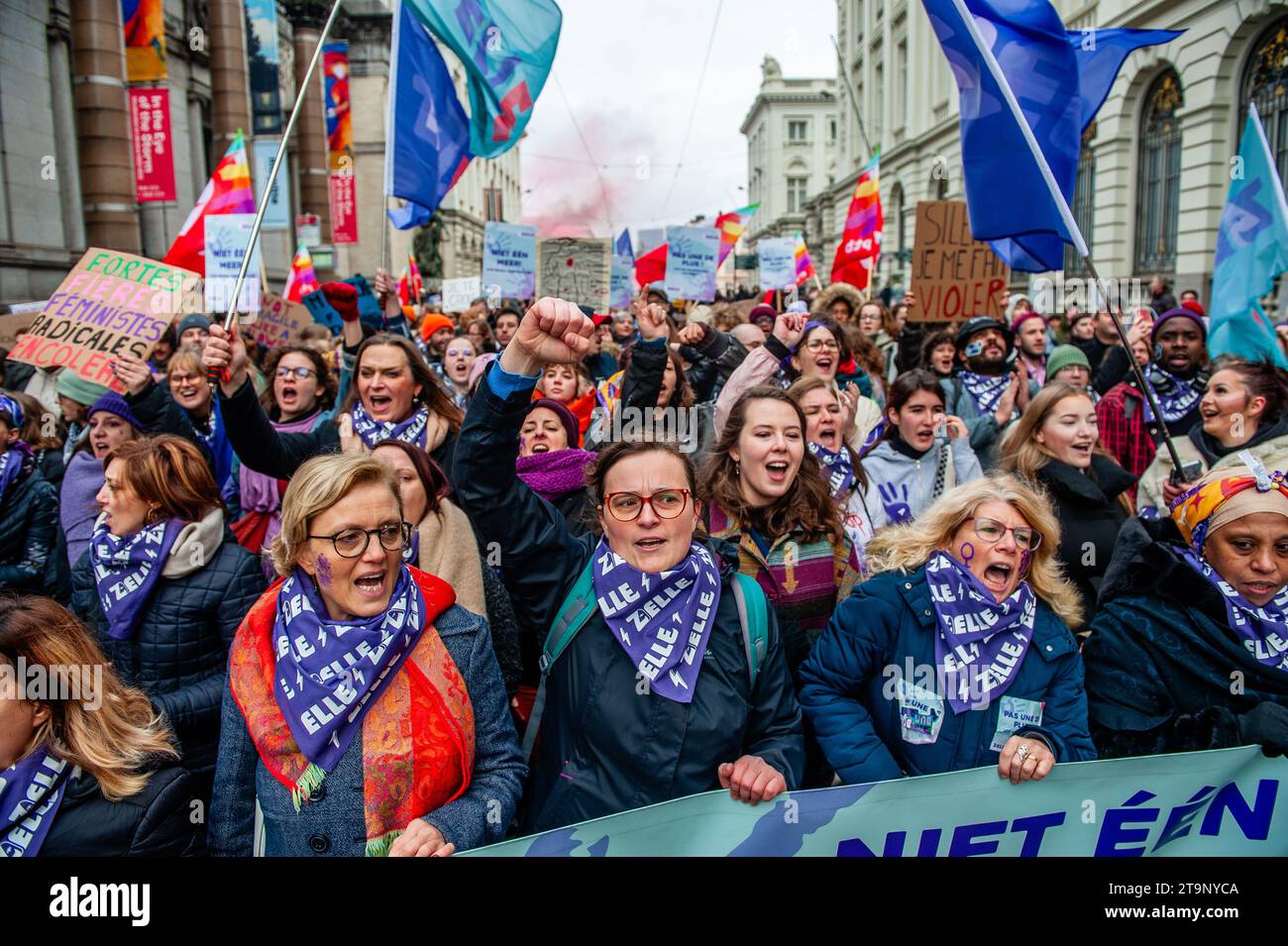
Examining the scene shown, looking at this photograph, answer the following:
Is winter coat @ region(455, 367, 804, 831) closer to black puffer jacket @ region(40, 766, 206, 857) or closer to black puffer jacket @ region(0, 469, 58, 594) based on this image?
black puffer jacket @ region(40, 766, 206, 857)

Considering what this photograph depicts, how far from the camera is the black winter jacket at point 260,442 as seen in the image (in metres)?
3.59

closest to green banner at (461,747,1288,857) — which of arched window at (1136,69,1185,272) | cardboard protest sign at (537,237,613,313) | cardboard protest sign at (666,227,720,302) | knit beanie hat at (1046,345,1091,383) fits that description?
knit beanie hat at (1046,345,1091,383)

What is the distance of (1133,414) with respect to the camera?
212 inches

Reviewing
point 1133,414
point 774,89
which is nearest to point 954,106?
point 1133,414

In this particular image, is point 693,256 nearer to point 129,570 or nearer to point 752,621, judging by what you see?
point 129,570

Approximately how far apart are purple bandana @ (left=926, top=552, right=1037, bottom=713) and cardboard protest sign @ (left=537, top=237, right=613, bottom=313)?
15.3ft

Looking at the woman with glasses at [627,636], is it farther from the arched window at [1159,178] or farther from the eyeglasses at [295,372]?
the arched window at [1159,178]

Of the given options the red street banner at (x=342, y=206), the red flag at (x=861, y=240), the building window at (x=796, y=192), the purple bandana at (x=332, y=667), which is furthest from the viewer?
the building window at (x=796, y=192)

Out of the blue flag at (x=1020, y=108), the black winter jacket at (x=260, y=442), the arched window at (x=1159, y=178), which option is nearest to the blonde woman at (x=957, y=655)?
the black winter jacket at (x=260, y=442)

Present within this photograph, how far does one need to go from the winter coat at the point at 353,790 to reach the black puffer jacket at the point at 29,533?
8.68ft
